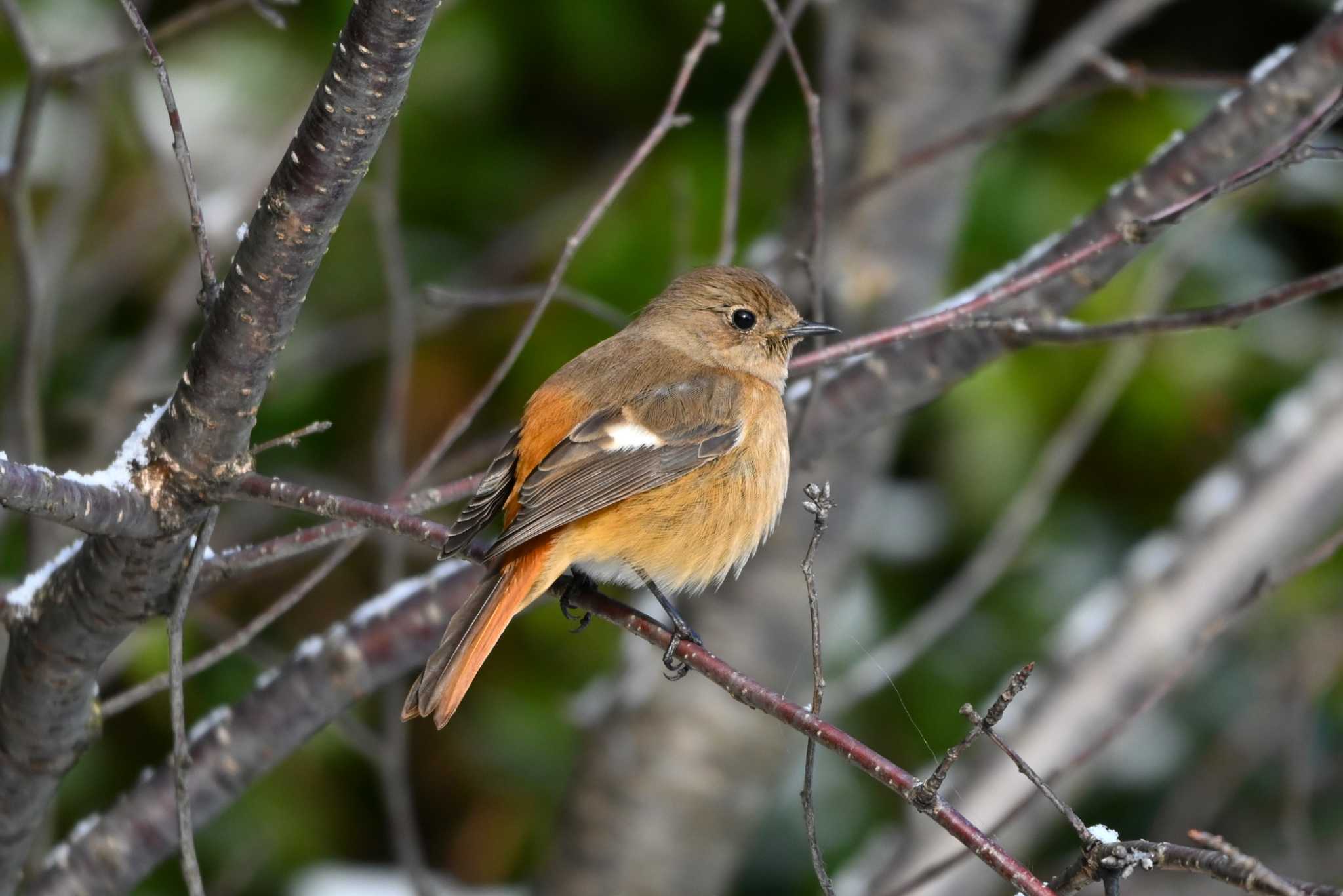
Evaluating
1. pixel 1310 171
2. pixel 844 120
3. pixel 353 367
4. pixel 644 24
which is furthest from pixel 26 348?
pixel 1310 171

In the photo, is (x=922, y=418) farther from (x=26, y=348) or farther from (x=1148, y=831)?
(x=26, y=348)

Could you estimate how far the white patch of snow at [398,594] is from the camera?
3.30 m

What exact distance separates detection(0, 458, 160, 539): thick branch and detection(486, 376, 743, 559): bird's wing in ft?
2.37

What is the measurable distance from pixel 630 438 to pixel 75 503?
1.35m

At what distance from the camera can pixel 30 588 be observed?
271cm

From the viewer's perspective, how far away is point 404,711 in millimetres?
2643

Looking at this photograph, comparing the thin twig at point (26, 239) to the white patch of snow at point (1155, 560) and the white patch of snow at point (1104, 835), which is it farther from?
the white patch of snow at point (1155, 560)

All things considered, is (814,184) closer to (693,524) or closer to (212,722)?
(693,524)

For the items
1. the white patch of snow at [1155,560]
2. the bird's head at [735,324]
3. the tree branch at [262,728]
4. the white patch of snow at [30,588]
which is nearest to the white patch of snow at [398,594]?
the tree branch at [262,728]

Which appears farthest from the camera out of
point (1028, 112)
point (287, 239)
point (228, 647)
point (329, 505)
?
point (1028, 112)

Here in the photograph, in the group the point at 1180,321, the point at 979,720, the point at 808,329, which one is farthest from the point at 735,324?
the point at 979,720

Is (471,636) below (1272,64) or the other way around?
below

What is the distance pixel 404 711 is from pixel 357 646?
0.62 meters

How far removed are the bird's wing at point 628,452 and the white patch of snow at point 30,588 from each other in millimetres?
812
